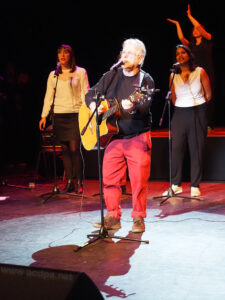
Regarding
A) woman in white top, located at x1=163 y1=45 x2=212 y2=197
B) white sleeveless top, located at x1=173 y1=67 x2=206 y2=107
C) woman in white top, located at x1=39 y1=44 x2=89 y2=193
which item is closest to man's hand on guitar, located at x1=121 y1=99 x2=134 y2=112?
woman in white top, located at x1=163 y1=45 x2=212 y2=197

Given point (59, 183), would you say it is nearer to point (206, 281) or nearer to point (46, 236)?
point (46, 236)

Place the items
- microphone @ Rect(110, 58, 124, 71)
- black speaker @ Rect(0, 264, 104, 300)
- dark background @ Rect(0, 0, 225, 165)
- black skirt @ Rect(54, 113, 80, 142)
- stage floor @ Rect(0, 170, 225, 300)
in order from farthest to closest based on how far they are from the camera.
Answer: dark background @ Rect(0, 0, 225, 165)
black skirt @ Rect(54, 113, 80, 142)
microphone @ Rect(110, 58, 124, 71)
stage floor @ Rect(0, 170, 225, 300)
black speaker @ Rect(0, 264, 104, 300)

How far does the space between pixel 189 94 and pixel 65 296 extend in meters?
4.83

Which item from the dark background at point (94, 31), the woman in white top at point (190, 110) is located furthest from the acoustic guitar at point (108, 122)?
the dark background at point (94, 31)

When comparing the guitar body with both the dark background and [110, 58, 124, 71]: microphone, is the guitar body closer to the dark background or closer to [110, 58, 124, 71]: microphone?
[110, 58, 124, 71]: microphone

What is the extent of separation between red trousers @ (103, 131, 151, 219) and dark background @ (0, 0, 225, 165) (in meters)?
5.99

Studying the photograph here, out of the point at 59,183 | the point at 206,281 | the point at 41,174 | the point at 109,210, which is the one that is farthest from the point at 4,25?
the point at 206,281

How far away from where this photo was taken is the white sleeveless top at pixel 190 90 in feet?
20.5

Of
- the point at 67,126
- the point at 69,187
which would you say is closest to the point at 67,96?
the point at 67,126

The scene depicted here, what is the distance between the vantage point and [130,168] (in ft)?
15.1

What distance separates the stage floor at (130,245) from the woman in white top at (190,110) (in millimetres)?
564

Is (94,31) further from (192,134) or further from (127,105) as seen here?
(127,105)

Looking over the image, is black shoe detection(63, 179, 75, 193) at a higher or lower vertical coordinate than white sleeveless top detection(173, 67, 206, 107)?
lower

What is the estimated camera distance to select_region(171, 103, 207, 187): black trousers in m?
6.36
